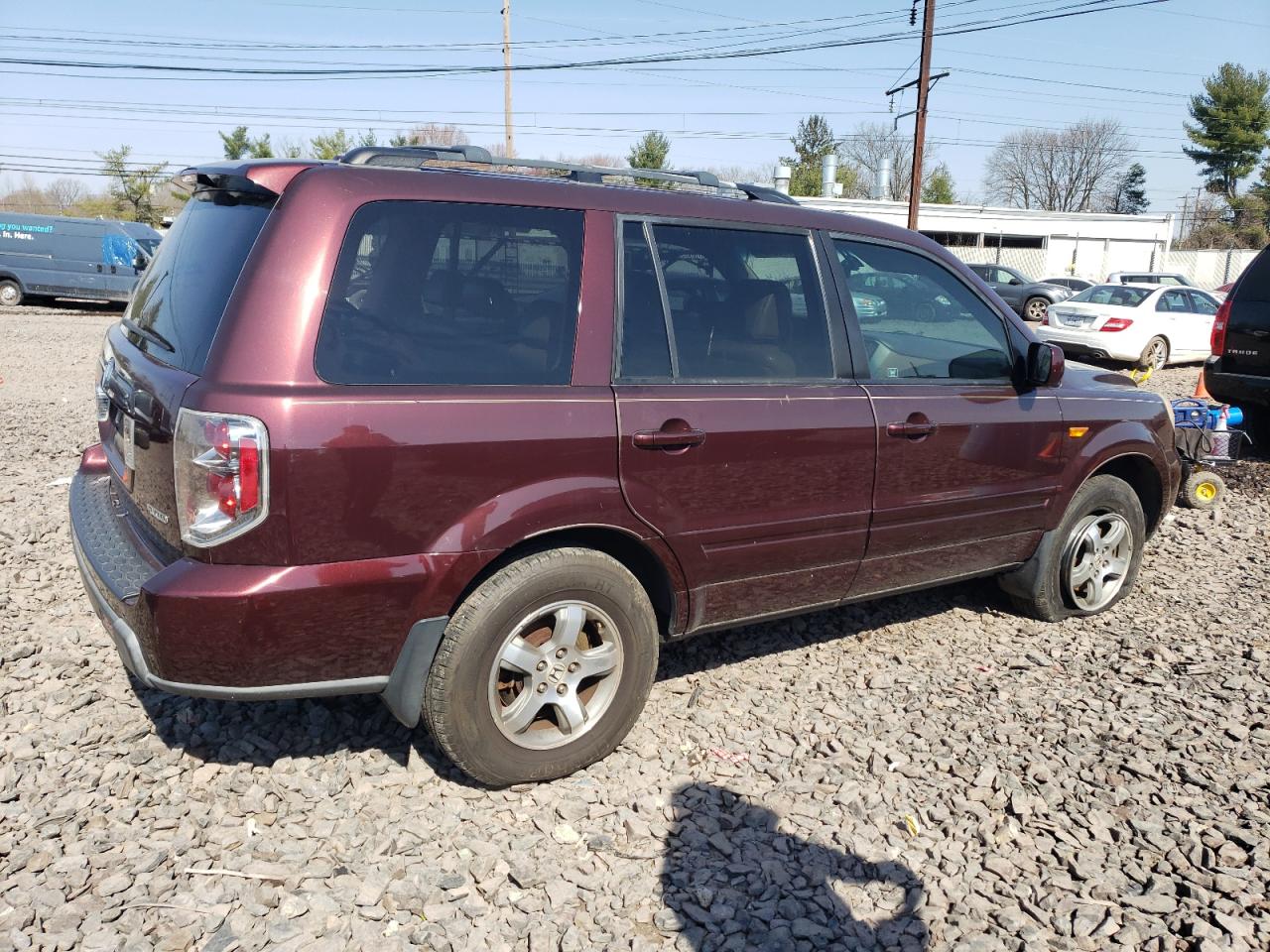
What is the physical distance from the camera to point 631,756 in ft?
11.1

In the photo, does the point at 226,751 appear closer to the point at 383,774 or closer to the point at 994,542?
the point at 383,774

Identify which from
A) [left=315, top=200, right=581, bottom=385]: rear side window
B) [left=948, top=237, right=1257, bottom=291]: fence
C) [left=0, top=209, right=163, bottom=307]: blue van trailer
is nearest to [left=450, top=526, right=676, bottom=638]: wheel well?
[left=315, top=200, right=581, bottom=385]: rear side window

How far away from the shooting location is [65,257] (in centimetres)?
2202

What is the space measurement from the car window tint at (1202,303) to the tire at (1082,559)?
1391 centimetres

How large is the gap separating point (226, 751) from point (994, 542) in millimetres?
3241

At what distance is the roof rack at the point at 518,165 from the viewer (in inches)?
122

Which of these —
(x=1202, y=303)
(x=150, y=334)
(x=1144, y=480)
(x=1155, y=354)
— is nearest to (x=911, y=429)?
(x=1144, y=480)

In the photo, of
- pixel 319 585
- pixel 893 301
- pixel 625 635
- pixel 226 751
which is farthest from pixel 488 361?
pixel 893 301

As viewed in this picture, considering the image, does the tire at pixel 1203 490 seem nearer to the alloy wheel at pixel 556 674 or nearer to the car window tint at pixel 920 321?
the car window tint at pixel 920 321

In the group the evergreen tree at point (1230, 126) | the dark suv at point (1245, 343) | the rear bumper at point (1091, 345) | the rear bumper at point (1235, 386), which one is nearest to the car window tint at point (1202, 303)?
the rear bumper at point (1091, 345)

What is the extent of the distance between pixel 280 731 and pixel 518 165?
2186mm

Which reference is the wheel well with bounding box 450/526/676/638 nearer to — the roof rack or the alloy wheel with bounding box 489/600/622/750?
the alloy wheel with bounding box 489/600/622/750

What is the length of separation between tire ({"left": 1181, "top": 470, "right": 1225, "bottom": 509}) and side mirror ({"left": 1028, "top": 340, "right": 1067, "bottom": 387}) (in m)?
3.25

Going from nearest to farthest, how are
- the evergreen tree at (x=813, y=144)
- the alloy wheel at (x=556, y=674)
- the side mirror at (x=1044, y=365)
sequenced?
the alloy wheel at (x=556, y=674), the side mirror at (x=1044, y=365), the evergreen tree at (x=813, y=144)
